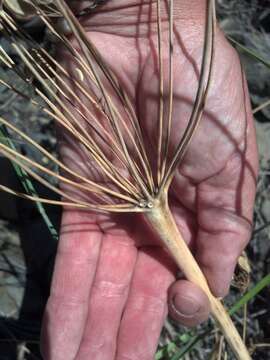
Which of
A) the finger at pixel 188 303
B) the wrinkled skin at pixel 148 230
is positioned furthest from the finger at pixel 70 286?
the finger at pixel 188 303

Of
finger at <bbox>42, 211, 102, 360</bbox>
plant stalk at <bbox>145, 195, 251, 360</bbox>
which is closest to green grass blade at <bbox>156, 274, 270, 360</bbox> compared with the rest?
plant stalk at <bbox>145, 195, 251, 360</bbox>

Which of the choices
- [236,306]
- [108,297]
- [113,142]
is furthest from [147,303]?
[113,142]

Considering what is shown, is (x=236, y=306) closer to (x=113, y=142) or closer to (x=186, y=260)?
(x=186, y=260)

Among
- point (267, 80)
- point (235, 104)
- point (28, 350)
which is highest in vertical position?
point (235, 104)

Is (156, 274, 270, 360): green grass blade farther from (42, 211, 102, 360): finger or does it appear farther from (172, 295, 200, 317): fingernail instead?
(42, 211, 102, 360): finger

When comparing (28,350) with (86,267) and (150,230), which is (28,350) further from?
(150,230)

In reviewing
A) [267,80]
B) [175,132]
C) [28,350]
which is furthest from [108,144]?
[267,80]

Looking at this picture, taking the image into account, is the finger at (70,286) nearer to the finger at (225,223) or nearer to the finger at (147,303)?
the finger at (147,303)
